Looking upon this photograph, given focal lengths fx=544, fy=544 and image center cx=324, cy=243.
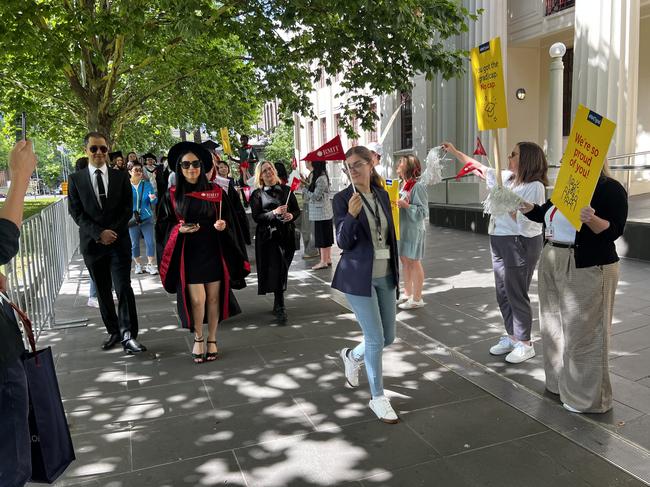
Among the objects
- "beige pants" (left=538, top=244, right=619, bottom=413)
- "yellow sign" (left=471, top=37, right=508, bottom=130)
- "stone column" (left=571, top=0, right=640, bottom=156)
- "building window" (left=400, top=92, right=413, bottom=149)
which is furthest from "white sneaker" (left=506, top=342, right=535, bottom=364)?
"building window" (left=400, top=92, right=413, bottom=149)

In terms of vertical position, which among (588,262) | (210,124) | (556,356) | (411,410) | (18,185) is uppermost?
(210,124)

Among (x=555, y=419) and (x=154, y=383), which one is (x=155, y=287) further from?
(x=555, y=419)

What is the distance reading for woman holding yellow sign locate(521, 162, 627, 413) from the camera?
3.61 m

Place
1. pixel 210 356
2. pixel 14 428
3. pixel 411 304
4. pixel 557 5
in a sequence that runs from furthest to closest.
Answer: pixel 557 5
pixel 411 304
pixel 210 356
pixel 14 428

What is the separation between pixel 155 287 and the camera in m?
8.76

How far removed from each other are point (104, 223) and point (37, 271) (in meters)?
1.53

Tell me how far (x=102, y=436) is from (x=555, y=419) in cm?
317

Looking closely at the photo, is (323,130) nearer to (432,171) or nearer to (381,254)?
(432,171)

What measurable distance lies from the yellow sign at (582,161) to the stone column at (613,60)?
9.98 m

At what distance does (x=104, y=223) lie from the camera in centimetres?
557

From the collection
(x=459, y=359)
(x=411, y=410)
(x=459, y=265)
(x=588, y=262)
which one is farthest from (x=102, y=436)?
(x=459, y=265)

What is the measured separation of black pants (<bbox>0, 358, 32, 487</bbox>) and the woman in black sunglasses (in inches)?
118

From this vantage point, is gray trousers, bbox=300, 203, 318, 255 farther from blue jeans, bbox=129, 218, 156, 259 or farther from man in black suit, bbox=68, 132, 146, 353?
man in black suit, bbox=68, 132, 146, 353

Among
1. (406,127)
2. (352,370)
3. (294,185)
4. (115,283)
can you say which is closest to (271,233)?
(294,185)
